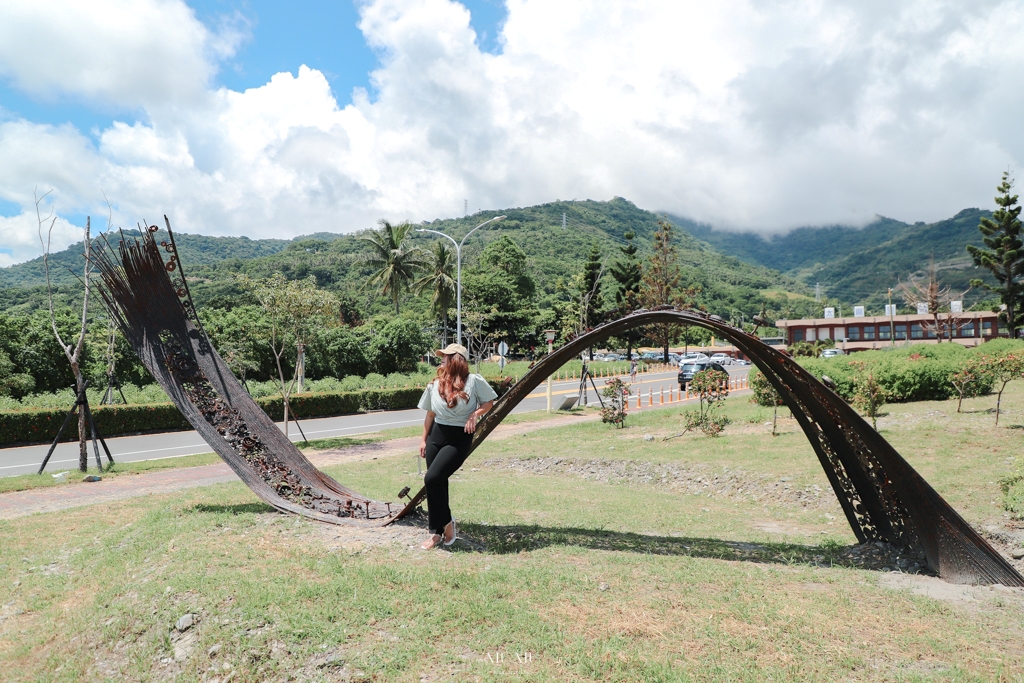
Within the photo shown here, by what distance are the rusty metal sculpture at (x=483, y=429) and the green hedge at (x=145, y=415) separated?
12.0 meters

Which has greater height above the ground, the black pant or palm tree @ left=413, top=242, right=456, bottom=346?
palm tree @ left=413, top=242, right=456, bottom=346

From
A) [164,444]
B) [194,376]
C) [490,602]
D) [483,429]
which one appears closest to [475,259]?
[164,444]

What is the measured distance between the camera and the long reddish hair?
5.11 m

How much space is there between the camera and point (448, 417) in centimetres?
519

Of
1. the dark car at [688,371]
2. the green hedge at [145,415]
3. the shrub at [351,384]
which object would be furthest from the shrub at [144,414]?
the dark car at [688,371]

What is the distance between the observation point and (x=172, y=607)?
13.6 feet

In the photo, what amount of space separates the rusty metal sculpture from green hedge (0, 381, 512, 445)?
39.3ft

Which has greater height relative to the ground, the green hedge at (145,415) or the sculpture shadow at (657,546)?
the green hedge at (145,415)

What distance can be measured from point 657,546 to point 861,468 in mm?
1960

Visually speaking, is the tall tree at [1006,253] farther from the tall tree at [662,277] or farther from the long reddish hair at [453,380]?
the long reddish hair at [453,380]

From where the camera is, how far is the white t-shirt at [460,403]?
516 centimetres

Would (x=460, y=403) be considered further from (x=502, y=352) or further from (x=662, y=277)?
(x=662, y=277)

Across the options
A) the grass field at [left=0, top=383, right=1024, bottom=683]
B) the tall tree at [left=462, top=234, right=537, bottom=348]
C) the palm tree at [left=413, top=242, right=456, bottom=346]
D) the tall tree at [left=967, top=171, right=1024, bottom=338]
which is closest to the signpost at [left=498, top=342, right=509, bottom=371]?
the palm tree at [left=413, top=242, right=456, bottom=346]

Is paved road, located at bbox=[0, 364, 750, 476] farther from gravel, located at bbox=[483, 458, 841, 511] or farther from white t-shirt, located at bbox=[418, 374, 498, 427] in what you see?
white t-shirt, located at bbox=[418, 374, 498, 427]
